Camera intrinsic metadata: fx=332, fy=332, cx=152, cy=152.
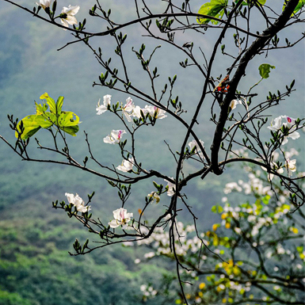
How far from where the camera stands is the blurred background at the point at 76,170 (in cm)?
704

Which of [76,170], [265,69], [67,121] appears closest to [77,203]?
[67,121]

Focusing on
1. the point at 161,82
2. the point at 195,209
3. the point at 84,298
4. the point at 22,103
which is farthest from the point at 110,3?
the point at 84,298

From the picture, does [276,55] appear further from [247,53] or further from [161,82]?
[247,53]

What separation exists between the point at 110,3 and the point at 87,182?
9.87 metres

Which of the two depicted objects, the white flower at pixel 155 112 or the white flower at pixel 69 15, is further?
the white flower at pixel 155 112

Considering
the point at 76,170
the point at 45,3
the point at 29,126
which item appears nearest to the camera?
the point at 45,3

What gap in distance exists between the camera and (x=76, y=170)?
→ 10297 millimetres

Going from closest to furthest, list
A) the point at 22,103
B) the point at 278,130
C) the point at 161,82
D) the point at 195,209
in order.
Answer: the point at 278,130 → the point at 195,209 → the point at 22,103 → the point at 161,82

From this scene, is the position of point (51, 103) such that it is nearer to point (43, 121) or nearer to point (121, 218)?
point (43, 121)

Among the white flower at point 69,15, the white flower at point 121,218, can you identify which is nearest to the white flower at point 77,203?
the white flower at point 121,218

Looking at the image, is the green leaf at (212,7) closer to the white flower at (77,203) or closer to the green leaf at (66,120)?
the green leaf at (66,120)

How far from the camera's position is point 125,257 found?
7.82 meters

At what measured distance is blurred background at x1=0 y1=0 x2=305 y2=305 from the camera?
7035mm

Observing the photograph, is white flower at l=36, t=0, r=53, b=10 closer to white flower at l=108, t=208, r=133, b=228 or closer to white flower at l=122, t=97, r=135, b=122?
white flower at l=122, t=97, r=135, b=122
